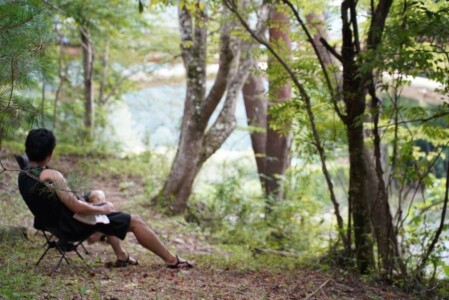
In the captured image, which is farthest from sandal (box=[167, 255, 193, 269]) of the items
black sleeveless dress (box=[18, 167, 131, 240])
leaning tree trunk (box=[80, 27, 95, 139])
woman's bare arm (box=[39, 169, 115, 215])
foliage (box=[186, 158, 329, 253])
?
leaning tree trunk (box=[80, 27, 95, 139])

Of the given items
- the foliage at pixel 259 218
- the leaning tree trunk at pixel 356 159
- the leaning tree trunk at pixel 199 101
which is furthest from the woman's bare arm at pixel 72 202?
the leaning tree trunk at pixel 199 101

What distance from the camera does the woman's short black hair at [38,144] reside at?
428 centimetres

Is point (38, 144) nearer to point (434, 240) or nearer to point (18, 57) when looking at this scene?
point (18, 57)

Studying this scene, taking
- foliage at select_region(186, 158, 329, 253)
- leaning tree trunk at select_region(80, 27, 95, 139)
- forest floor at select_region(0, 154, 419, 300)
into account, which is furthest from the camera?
leaning tree trunk at select_region(80, 27, 95, 139)

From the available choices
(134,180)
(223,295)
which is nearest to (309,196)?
(134,180)

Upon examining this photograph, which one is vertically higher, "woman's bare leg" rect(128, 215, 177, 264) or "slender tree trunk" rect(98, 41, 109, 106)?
"slender tree trunk" rect(98, 41, 109, 106)

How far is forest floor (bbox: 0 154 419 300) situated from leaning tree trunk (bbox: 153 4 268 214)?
2.27m

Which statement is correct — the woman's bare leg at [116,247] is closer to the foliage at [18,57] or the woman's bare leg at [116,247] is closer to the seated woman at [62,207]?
the seated woman at [62,207]

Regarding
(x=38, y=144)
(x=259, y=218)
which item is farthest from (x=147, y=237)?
(x=259, y=218)

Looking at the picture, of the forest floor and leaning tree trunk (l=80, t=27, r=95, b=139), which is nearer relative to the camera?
the forest floor

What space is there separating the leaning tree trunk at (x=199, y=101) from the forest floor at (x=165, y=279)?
2.27m

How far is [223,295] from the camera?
165 inches

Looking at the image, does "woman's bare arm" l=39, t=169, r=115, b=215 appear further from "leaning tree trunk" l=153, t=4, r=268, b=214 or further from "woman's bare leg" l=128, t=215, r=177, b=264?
"leaning tree trunk" l=153, t=4, r=268, b=214

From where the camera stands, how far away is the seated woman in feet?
14.0
